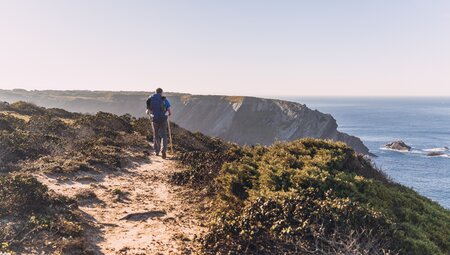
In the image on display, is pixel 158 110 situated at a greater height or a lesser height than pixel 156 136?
greater

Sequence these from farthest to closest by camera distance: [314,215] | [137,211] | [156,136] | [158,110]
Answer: [156,136], [158,110], [137,211], [314,215]

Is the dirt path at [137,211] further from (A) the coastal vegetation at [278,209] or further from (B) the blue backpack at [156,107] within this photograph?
(B) the blue backpack at [156,107]

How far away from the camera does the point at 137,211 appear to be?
9633 millimetres

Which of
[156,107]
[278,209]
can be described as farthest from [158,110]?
[278,209]

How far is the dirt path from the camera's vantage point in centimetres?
752

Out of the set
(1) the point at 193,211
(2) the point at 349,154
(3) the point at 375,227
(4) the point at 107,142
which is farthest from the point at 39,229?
(4) the point at 107,142

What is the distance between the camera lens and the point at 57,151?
15398 millimetres

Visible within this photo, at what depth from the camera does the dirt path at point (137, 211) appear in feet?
24.7

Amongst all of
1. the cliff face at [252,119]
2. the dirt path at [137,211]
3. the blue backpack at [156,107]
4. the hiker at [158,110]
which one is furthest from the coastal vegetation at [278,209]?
the cliff face at [252,119]

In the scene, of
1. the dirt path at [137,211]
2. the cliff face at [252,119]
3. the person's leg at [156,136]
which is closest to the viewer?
the dirt path at [137,211]

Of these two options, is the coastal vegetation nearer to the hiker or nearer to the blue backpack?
the hiker

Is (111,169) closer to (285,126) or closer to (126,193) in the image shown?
(126,193)

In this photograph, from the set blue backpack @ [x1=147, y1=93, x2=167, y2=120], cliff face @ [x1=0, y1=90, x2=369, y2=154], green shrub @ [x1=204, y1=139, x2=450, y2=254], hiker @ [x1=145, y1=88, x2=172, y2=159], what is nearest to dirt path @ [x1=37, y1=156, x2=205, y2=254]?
green shrub @ [x1=204, y1=139, x2=450, y2=254]

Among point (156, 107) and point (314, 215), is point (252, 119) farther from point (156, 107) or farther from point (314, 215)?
point (314, 215)
